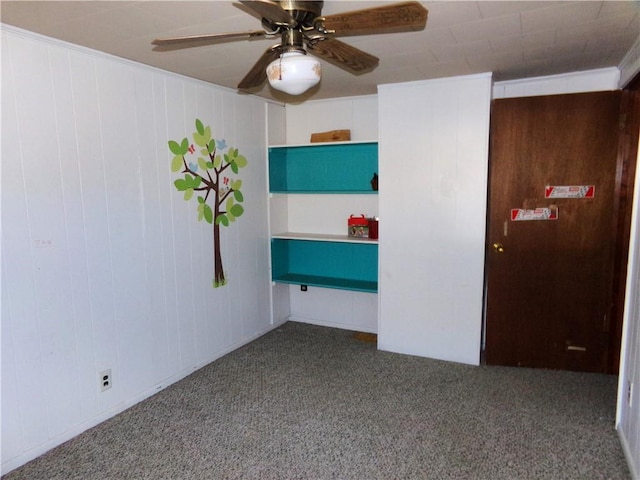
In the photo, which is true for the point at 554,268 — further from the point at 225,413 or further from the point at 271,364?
the point at 225,413

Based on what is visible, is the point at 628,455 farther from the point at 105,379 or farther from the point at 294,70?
the point at 105,379

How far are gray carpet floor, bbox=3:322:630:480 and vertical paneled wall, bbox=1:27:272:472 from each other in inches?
9.3

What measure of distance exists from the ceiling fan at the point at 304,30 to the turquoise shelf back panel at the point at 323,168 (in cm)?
205

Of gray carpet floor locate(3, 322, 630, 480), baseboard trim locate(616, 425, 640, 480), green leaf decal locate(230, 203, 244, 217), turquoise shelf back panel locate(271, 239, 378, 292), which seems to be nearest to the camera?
baseboard trim locate(616, 425, 640, 480)

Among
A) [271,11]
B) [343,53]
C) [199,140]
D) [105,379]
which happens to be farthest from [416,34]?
[105,379]

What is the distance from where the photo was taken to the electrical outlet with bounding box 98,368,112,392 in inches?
103

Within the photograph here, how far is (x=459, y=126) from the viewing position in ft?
10.5

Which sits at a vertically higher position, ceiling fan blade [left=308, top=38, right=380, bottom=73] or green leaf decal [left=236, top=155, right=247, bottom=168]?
ceiling fan blade [left=308, top=38, right=380, bottom=73]

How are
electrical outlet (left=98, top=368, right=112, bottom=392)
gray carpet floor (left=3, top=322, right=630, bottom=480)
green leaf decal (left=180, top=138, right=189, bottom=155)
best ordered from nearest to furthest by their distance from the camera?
gray carpet floor (left=3, top=322, right=630, bottom=480) < electrical outlet (left=98, top=368, right=112, bottom=392) < green leaf decal (left=180, top=138, right=189, bottom=155)

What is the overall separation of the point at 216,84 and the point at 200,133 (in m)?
0.43

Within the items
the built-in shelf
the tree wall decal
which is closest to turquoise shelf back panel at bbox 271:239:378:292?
the built-in shelf

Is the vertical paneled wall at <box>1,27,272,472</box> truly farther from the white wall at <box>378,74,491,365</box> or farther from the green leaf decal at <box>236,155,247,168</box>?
the white wall at <box>378,74,491,365</box>

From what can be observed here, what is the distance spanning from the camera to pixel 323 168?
416cm

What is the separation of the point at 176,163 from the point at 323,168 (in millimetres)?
1520
